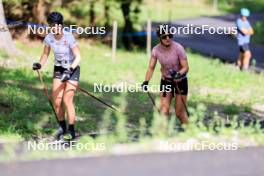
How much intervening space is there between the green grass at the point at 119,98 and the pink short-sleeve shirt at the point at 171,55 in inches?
31.5

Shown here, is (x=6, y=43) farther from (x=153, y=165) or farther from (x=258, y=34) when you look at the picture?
(x=258, y=34)

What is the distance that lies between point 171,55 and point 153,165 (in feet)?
13.3

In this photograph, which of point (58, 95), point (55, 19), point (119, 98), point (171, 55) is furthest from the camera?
point (119, 98)

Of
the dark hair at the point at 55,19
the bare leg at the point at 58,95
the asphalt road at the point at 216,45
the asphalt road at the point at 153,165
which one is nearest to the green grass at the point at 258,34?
the asphalt road at the point at 216,45

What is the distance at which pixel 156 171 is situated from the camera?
6.97m

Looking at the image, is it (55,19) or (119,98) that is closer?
(55,19)

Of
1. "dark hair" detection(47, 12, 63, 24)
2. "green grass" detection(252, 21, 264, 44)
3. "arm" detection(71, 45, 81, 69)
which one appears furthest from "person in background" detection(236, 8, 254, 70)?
"dark hair" detection(47, 12, 63, 24)

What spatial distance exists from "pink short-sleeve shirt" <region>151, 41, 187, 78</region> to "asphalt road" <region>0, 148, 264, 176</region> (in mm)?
3509

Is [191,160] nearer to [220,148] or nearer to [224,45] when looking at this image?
[220,148]

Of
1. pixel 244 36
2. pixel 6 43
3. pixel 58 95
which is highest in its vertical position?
pixel 244 36

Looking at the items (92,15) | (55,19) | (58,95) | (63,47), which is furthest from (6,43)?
(55,19)

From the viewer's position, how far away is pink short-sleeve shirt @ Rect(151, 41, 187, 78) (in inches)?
434

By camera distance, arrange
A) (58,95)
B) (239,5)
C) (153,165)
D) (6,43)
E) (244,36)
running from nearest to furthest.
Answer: (153,165)
(58,95)
(6,43)
(244,36)
(239,5)

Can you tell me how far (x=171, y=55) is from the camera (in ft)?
36.2
